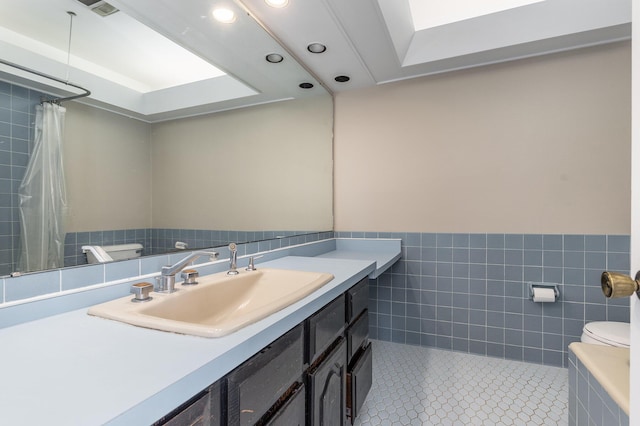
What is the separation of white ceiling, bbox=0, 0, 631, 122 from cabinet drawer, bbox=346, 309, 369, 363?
121cm

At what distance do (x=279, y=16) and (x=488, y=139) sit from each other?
5.22ft

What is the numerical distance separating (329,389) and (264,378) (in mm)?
462

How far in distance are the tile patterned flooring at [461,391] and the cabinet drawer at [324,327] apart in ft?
2.25

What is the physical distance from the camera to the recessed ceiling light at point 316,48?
1.93 meters

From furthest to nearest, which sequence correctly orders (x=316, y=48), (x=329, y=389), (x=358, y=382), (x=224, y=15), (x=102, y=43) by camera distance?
(x=316, y=48) < (x=224, y=15) < (x=358, y=382) < (x=329, y=389) < (x=102, y=43)

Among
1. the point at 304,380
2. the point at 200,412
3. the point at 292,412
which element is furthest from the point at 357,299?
the point at 200,412

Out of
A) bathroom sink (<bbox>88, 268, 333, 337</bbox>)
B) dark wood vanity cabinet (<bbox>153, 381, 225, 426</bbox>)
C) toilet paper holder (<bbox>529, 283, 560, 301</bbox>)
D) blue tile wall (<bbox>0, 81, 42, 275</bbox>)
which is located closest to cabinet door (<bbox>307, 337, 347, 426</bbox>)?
bathroom sink (<bbox>88, 268, 333, 337</bbox>)

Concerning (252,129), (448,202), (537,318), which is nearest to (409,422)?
(537,318)

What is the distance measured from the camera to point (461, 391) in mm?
1835

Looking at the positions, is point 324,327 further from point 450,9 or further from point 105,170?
point 450,9

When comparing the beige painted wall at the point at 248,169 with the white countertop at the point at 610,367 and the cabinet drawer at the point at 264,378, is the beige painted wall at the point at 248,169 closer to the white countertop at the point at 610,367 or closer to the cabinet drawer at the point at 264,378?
the cabinet drawer at the point at 264,378

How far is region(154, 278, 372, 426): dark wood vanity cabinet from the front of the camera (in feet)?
2.15

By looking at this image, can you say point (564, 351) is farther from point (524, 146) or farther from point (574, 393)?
point (524, 146)

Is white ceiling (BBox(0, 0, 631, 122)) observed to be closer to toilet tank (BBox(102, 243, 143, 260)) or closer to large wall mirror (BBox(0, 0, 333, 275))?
large wall mirror (BBox(0, 0, 333, 275))
